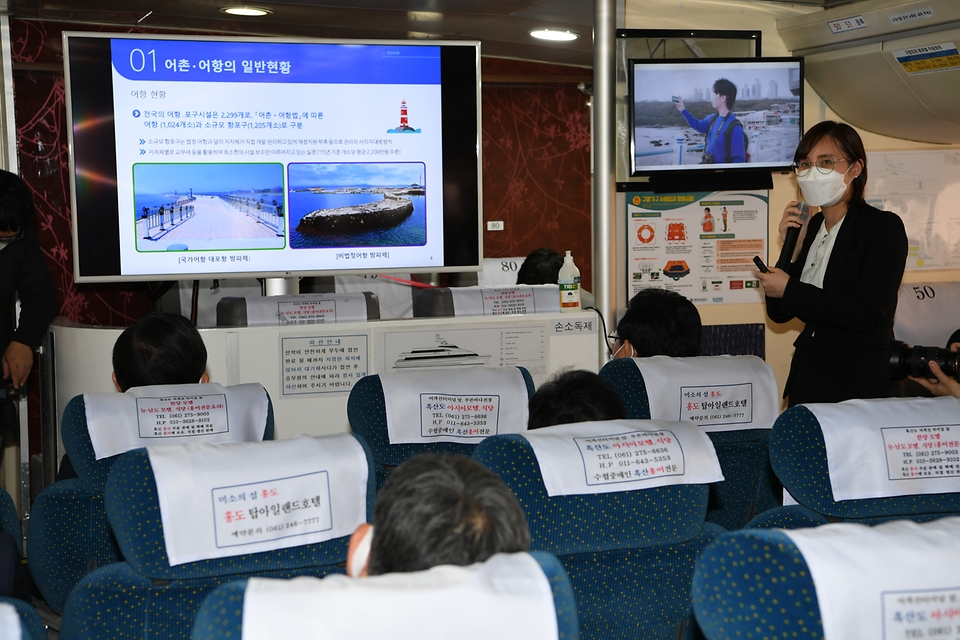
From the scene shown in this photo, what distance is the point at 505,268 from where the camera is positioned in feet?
21.6

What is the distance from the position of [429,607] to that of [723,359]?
1472mm

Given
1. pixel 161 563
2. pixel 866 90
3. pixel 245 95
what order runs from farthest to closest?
pixel 866 90 < pixel 245 95 < pixel 161 563

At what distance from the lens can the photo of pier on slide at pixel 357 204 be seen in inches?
135

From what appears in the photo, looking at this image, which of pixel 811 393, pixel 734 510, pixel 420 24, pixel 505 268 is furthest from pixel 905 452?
pixel 505 268

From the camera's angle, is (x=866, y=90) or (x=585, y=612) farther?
(x=866, y=90)

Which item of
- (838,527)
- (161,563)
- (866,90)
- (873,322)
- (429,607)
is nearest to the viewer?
(429,607)

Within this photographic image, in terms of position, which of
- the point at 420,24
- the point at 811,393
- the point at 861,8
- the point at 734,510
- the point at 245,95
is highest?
the point at 420,24

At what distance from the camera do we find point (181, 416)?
6.35 feet

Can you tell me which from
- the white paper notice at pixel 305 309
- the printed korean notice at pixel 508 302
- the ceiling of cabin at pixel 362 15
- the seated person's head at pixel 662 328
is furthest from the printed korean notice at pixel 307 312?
the ceiling of cabin at pixel 362 15

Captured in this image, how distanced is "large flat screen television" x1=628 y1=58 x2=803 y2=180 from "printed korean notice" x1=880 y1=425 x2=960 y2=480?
234cm

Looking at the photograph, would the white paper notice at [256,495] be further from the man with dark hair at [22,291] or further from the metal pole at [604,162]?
the man with dark hair at [22,291]

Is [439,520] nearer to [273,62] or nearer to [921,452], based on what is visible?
[921,452]

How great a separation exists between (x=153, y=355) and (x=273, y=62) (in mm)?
1401

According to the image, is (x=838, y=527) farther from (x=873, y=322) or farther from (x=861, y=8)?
(x=861, y=8)
